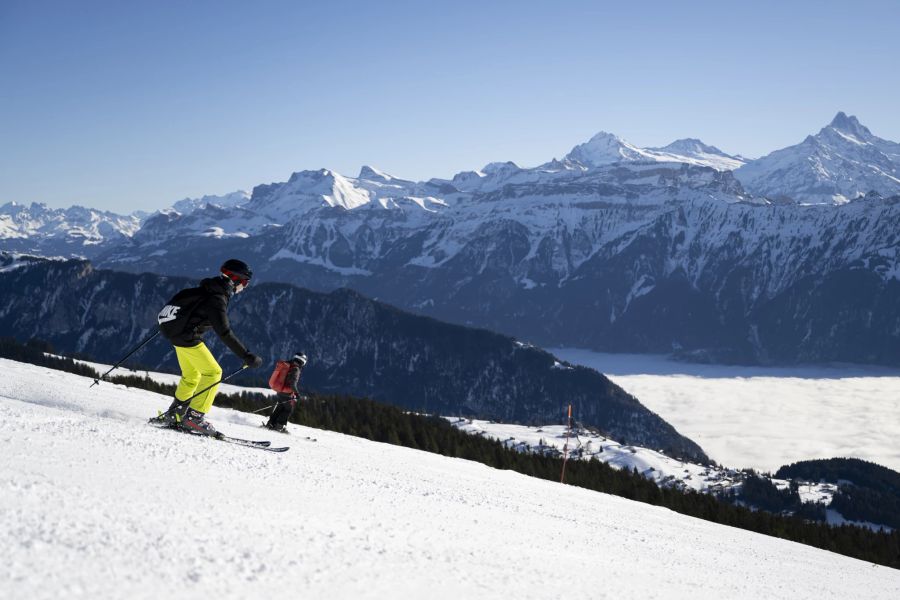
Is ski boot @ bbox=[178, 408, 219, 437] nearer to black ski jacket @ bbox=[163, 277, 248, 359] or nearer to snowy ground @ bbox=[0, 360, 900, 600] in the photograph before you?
snowy ground @ bbox=[0, 360, 900, 600]

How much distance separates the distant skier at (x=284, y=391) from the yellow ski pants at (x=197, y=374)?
5.83m

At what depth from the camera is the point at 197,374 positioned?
15656 mm

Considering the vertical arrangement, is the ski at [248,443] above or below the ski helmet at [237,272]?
below

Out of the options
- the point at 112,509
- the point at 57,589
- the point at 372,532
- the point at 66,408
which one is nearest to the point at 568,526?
the point at 372,532

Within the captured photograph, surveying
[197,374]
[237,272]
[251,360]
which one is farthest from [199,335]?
[237,272]

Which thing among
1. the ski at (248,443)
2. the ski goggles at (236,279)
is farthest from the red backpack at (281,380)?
the ski goggles at (236,279)

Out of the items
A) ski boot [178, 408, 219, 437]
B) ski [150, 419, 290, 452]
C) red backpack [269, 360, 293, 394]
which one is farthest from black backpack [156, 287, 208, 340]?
red backpack [269, 360, 293, 394]

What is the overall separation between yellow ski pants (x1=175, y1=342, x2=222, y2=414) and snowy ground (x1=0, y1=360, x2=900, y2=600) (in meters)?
1.17

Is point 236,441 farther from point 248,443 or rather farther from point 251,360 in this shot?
point 251,360

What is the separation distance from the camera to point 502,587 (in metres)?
9.00

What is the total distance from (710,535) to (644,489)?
75537 millimetres

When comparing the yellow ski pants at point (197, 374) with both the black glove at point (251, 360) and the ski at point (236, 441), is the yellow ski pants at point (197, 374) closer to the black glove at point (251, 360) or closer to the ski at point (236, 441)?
the ski at point (236, 441)

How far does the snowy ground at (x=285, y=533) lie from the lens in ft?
23.6

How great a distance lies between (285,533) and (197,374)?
7.51 metres
